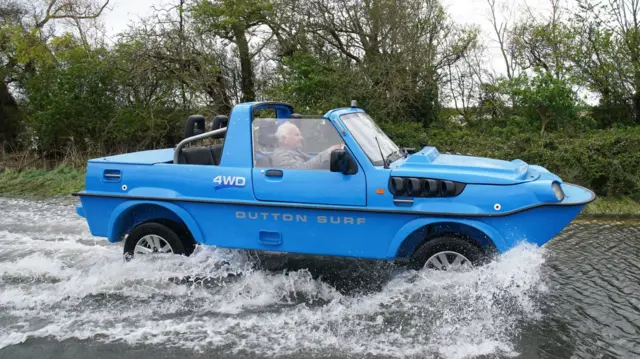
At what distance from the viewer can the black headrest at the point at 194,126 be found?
6367 mm

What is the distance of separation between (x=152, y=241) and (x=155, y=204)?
1.44ft

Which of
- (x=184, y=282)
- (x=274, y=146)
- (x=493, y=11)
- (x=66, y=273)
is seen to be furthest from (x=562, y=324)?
(x=493, y=11)

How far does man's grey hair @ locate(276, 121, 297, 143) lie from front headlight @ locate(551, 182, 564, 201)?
260cm

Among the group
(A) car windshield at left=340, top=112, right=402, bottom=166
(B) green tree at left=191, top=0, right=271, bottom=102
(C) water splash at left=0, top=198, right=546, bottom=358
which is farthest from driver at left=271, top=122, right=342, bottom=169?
(B) green tree at left=191, top=0, right=271, bottom=102

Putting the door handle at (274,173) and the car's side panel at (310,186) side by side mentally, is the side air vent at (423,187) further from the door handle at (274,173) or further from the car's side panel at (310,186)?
the door handle at (274,173)

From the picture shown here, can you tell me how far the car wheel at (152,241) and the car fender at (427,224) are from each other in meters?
2.33

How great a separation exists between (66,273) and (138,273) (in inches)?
37.8

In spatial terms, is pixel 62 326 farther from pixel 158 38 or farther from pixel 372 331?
pixel 158 38

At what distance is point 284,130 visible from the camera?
5.59 meters

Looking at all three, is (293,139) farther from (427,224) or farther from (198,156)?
(427,224)

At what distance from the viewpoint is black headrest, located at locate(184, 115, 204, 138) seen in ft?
20.9

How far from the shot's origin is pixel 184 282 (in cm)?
570

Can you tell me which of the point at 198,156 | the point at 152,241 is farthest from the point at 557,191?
the point at 152,241

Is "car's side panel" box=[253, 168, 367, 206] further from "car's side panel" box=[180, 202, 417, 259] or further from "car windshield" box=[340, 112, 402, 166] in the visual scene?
"car windshield" box=[340, 112, 402, 166]
